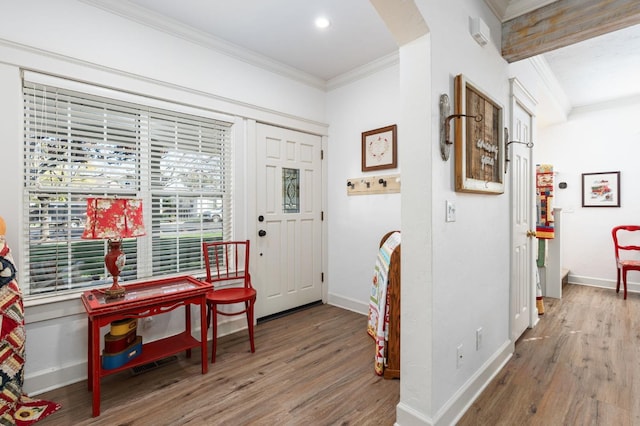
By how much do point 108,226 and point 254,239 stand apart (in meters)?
1.41

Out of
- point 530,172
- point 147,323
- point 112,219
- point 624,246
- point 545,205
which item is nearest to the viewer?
point 112,219

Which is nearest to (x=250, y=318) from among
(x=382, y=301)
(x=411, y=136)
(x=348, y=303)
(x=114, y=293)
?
(x=114, y=293)

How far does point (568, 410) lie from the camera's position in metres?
1.79

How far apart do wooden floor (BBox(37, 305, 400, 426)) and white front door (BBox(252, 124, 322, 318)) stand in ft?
2.47

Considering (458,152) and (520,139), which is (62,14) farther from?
(520,139)

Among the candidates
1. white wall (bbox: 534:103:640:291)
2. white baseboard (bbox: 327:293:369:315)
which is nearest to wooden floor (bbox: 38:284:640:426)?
white baseboard (bbox: 327:293:369:315)

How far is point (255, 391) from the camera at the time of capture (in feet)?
6.50

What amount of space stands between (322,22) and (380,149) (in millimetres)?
1312

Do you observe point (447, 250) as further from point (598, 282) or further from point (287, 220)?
point (598, 282)

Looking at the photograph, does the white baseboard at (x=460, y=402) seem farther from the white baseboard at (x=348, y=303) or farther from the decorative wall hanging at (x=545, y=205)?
the decorative wall hanging at (x=545, y=205)

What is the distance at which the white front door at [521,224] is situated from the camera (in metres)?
2.52

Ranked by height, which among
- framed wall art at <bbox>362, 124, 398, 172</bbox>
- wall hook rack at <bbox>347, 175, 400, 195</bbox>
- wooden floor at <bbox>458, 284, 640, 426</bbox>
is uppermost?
framed wall art at <bbox>362, 124, 398, 172</bbox>

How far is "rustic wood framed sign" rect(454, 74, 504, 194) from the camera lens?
1.68 m

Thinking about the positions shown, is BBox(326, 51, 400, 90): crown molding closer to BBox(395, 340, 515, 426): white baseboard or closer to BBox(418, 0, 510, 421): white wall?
BBox(418, 0, 510, 421): white wall
